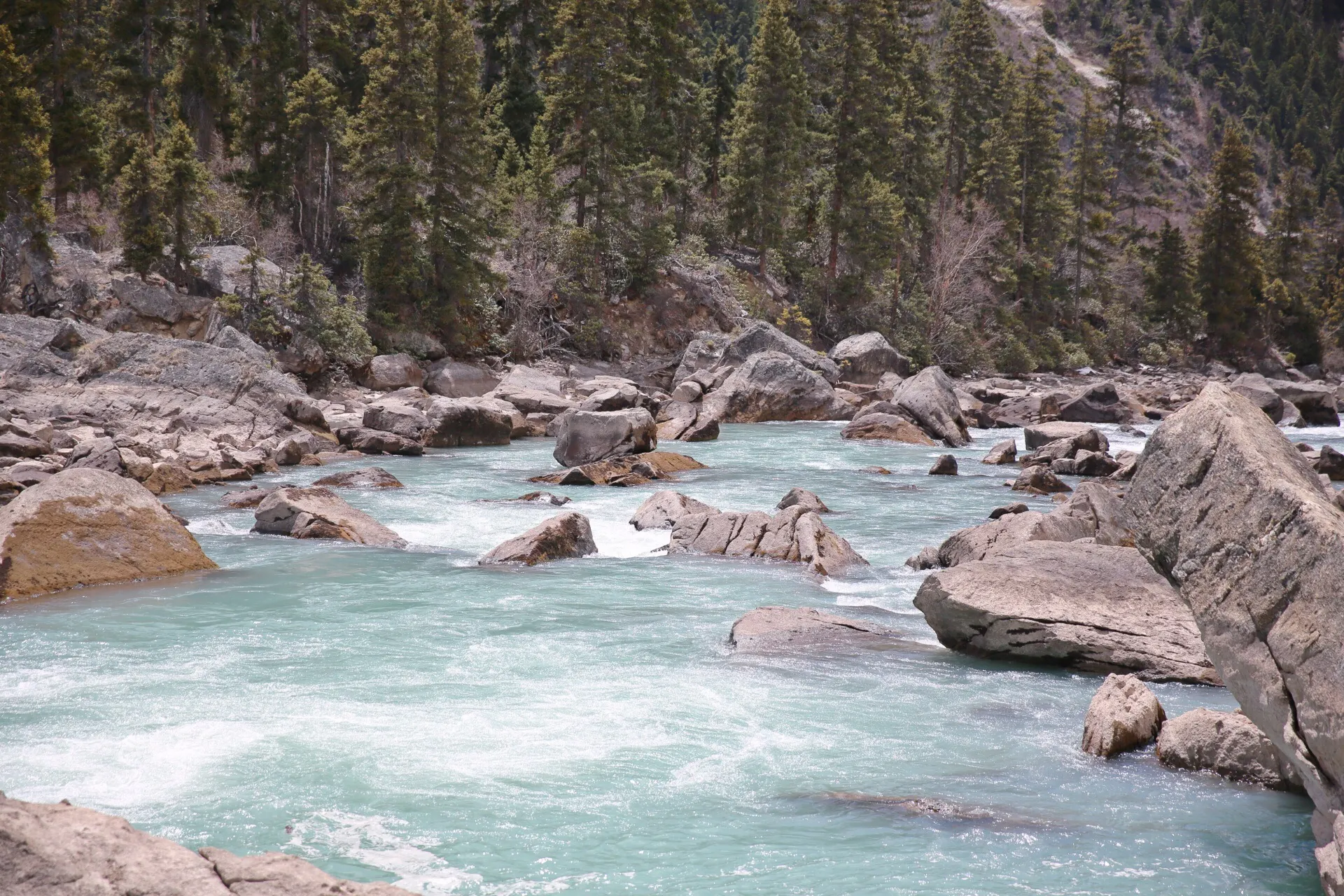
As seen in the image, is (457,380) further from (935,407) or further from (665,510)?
(665,510)

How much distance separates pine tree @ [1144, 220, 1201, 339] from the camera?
5938cm

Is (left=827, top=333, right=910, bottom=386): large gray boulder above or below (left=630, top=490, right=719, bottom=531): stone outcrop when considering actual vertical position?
above

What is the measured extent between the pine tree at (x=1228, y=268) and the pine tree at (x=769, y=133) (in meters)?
25.3

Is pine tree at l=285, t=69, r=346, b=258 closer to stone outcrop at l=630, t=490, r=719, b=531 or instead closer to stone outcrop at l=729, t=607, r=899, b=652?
stone outcrop at l=630, t=490, r=719, b=531

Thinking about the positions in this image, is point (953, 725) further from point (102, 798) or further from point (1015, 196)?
point (1015, 196)

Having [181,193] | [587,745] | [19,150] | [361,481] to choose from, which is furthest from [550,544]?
[19,150]

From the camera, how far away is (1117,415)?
108 ft

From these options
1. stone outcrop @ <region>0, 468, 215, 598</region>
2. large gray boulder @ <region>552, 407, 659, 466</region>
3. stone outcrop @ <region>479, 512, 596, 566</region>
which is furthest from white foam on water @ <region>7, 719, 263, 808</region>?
large gray boulder @ <region>552, 407, 659, 466</region>

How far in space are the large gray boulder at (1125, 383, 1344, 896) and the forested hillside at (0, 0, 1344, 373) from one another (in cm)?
2815

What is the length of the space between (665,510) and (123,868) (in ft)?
38.7

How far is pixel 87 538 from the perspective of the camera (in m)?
11.9

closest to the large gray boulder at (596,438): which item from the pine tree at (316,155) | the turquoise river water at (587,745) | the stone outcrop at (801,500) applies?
the stone outcrop at (801,500)

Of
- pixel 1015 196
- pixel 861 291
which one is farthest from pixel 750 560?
pixel 1015 196

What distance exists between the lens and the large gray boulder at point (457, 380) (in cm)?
3362
